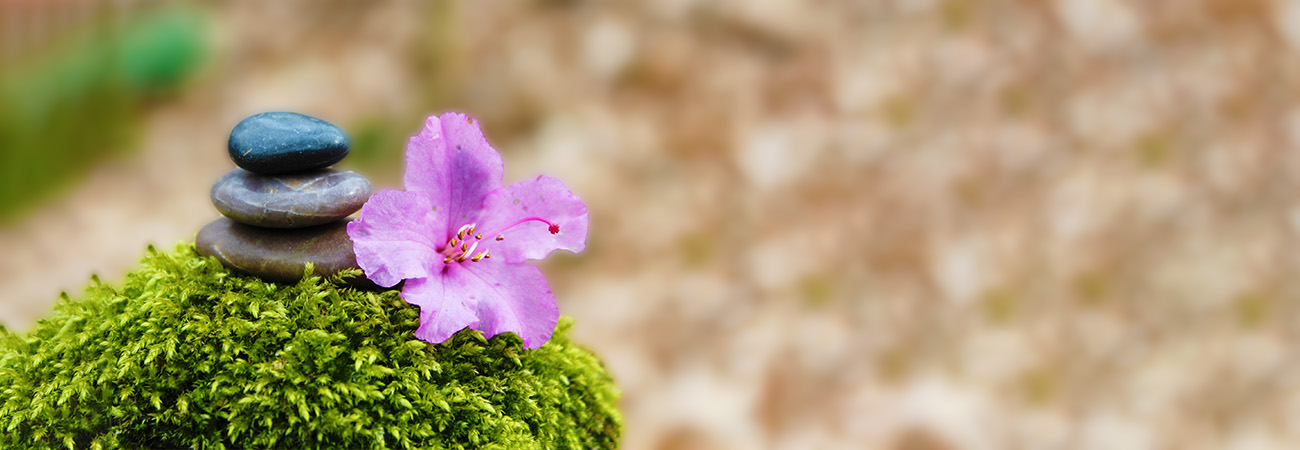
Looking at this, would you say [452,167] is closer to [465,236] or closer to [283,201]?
[465,236]

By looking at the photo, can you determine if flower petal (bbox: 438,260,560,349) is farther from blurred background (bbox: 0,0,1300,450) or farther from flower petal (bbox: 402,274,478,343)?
blurred background (bbox: 0,0,1300,450)

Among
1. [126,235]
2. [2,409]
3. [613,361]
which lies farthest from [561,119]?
[2,409]

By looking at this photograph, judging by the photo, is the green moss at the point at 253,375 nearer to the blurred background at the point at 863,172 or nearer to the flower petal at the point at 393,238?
the flower petal at the point at 393,238

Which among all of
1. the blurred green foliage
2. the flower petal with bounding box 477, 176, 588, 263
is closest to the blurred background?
the blurred green foliage

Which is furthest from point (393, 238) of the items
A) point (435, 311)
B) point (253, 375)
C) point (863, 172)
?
point (863, 172)

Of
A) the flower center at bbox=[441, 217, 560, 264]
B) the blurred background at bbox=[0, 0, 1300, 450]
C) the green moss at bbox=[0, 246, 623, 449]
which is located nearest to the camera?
the green moss at bbox=[0, 246, 623, 449]

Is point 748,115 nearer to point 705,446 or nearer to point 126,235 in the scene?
point 705,446

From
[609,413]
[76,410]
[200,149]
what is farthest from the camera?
[200,149]

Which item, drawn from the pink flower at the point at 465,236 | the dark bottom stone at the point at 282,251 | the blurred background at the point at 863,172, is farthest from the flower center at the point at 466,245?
the blurred background at the point at 863,172
